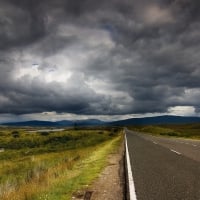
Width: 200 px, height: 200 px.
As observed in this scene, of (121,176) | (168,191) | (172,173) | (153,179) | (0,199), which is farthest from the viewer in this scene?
(121,176)

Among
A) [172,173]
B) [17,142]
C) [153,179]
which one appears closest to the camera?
[153,179]

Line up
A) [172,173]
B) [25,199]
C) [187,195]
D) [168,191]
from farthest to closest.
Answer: [172,173] → [25,199] → [168,191] → [187,195]

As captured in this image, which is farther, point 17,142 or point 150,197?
point 17,142

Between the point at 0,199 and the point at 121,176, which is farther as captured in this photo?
the point at 121,176

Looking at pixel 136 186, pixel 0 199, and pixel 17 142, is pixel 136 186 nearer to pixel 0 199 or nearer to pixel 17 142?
pixel 0 199

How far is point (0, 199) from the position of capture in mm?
9484

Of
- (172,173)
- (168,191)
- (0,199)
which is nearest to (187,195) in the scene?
(168,191)

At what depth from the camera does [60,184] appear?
1061 centimetres

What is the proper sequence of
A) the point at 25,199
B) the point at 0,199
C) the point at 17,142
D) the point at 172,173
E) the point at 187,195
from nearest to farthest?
1. the point at 187,195
2. the point at 25,199
3. the point at 0,199
4. the point at 172,173
5. the point at 17,142

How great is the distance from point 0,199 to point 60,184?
2.05 metres

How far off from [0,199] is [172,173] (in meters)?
6.03

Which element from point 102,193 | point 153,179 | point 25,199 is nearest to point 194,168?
point 153,179

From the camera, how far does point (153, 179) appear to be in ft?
33.6

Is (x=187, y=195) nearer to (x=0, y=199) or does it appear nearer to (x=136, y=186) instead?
(x=136, y=186)
